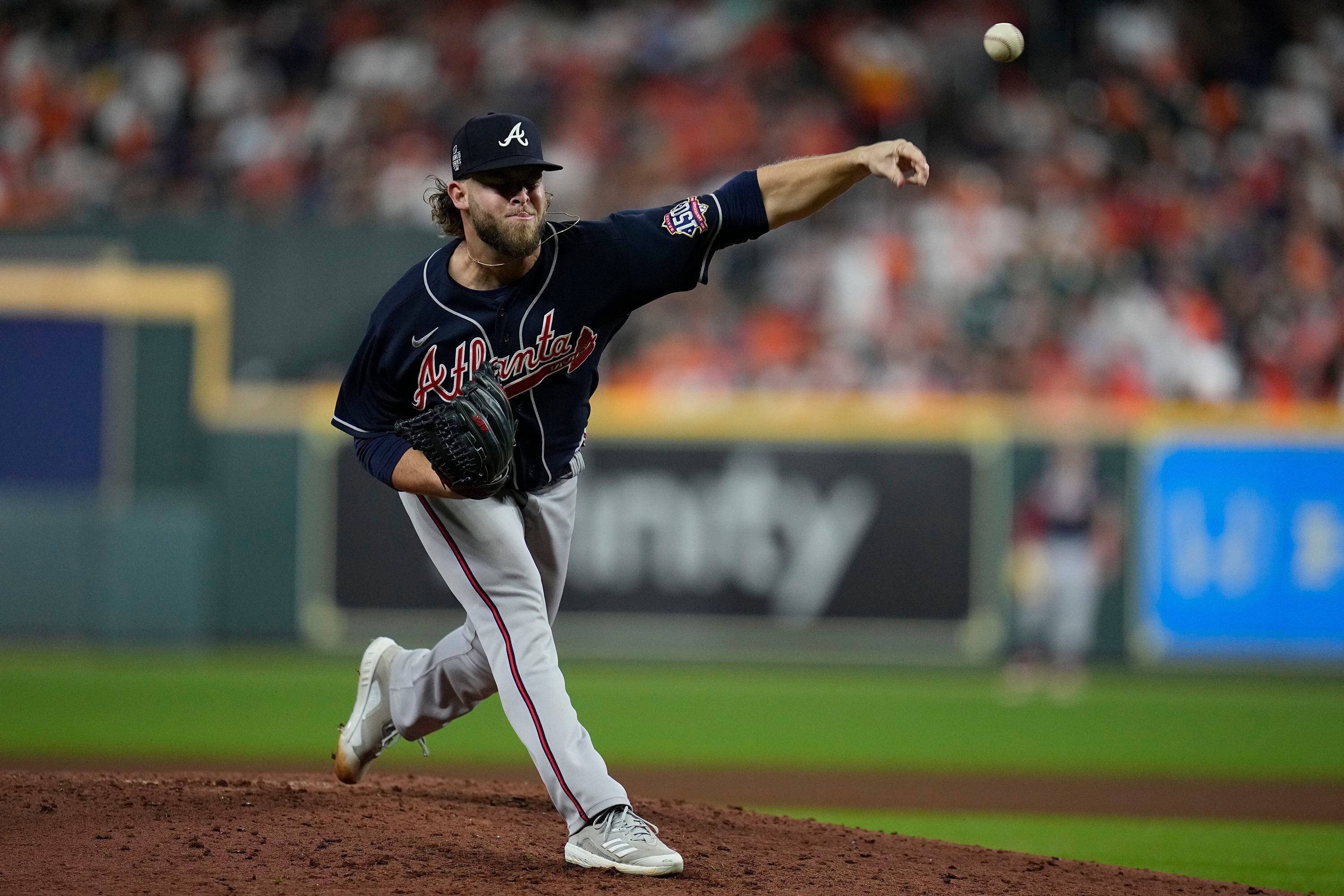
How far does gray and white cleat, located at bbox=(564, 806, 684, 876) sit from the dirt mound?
38 mm

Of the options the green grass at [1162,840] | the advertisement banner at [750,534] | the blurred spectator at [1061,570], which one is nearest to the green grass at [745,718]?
the blurred spectator at [1061,570]

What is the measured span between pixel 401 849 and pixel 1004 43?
2.68 metres

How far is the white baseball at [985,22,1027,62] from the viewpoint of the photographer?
14.2 ft

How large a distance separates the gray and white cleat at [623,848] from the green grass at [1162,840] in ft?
4.66

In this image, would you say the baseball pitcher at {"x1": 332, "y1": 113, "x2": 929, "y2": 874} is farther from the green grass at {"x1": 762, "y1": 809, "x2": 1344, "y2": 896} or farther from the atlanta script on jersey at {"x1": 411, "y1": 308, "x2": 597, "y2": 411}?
the green grass at {"x1": 762, "y1": 809, "x2": 1344, "y2": 896}

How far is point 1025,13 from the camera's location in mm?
15109

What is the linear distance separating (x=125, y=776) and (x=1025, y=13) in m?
12.4

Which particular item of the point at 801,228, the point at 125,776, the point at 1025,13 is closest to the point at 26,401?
the point at 801,228

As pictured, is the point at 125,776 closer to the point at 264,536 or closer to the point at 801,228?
the point at 264,536

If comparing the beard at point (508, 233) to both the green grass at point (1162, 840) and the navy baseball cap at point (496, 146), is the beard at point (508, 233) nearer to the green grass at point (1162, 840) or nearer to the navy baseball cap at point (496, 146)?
the navy baseball cap at point (496, 146)

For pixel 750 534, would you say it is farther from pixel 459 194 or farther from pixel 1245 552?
pixel 459 194

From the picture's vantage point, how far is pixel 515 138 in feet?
13.2

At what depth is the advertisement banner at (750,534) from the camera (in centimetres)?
1186

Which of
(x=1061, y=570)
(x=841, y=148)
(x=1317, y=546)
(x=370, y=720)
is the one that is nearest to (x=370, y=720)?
(x=370, y=720)
